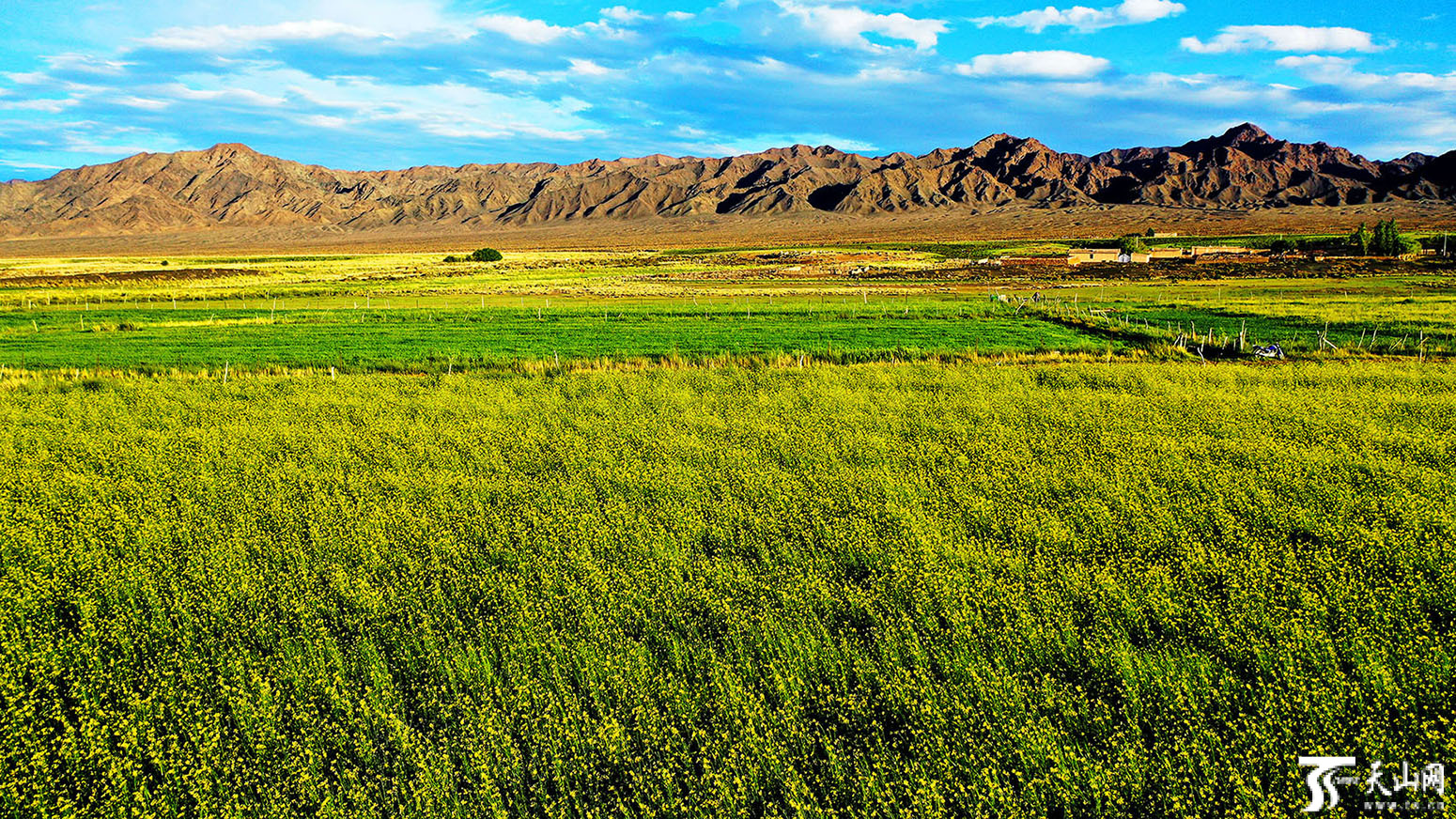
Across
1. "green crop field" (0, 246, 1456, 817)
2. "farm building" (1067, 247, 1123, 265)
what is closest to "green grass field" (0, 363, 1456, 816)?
"green crop field" (0, 246, 1456, 817)

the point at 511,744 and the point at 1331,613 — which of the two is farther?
the point at 1331,613

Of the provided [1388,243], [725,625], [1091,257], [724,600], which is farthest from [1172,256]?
[725,625]

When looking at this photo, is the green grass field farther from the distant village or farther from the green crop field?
the distant village

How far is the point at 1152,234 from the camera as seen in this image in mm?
143625

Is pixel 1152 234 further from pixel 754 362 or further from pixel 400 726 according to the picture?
pixel 400 726

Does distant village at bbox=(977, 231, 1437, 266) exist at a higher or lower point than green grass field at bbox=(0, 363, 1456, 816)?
higher

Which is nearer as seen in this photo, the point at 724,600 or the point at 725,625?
the point at 725,625

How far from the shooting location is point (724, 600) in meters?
8.95

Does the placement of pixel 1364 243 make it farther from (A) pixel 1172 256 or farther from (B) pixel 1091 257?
(B) pixel 1091 257

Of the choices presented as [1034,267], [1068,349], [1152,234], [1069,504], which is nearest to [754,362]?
[1068,349]

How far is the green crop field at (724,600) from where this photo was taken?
6605mm

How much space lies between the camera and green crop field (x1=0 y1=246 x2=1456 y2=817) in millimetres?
6605

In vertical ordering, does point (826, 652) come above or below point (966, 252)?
below

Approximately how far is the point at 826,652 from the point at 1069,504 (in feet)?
19.2
